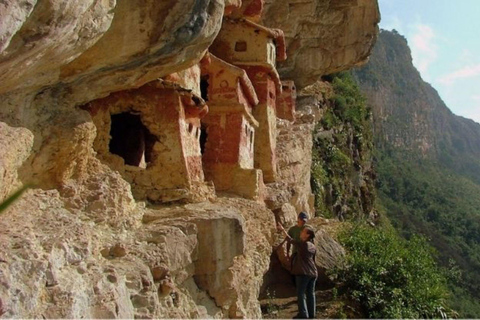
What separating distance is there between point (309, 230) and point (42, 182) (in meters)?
4.18

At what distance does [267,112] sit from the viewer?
15.8 meters

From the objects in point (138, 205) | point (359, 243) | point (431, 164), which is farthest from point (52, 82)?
point (431, 164)

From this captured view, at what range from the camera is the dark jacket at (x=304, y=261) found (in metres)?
8.88

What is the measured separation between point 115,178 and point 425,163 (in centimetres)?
6813

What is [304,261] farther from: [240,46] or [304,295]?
[240,46]

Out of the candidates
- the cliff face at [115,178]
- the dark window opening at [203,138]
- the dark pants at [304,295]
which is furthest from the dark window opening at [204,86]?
the dark pants at [304,295]

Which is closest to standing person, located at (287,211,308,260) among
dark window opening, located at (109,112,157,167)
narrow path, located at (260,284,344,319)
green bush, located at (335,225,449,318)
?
narrow path, located at (260,284,344,319)

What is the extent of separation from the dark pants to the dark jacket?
0.41 ft

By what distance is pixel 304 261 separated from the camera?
350 inches

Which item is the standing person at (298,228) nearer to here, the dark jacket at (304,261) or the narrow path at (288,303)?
the dark jacket at (304,261)

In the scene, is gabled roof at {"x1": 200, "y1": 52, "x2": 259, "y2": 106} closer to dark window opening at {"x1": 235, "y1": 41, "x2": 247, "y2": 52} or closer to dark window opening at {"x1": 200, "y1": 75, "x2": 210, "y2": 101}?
dark window opening at {"x1": 200, "y1": 75, "x2": 210, "y2": 101}

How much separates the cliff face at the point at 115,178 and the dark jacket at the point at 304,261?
100 centimetres

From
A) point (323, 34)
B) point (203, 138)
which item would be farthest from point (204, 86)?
point (323, 34)

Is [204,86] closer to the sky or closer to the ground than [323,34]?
closer to the ground
